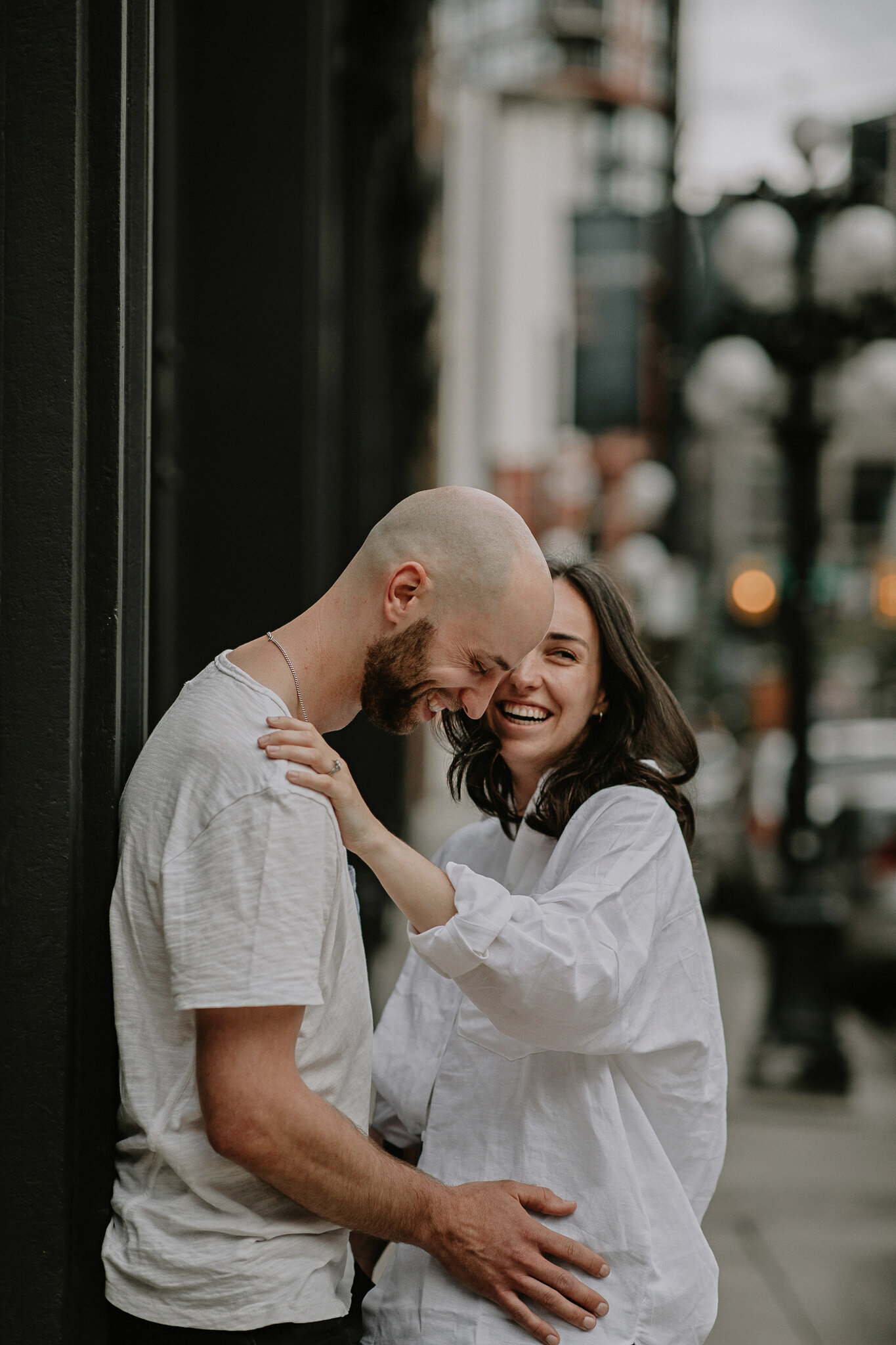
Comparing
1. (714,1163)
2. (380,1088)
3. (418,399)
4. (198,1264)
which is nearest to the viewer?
(198,1264)

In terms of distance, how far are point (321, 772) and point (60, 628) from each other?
47cm

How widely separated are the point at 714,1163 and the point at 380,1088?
70 cm

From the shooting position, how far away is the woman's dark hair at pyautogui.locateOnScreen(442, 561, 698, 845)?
100 inches

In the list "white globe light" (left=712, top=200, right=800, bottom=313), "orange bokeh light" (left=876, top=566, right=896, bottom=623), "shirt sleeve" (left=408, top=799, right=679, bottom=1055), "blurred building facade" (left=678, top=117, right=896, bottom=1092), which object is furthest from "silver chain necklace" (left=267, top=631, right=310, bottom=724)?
"orange bokeh light" (left=876, top=566, right=896, bottom=623)

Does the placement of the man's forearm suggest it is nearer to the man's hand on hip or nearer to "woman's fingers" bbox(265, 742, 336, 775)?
the man's hand on hip

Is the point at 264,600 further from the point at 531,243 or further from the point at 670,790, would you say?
the point at 531,243

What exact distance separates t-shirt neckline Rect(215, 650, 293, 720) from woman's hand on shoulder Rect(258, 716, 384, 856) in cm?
4

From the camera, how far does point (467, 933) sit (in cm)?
203

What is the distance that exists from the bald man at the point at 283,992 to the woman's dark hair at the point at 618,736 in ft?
1.50

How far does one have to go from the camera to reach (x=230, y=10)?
4922 millimetres

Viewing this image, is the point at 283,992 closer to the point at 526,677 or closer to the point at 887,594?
the point at 526,677

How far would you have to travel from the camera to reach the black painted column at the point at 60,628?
76.4 inches

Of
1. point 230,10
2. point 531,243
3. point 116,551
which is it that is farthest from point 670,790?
point 531,243

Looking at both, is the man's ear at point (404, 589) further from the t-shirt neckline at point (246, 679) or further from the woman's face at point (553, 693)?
the woman's face at point (553, 693)
